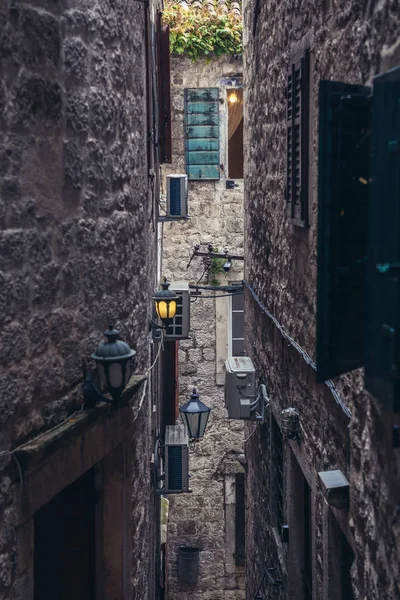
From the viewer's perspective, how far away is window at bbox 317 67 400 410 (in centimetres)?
285

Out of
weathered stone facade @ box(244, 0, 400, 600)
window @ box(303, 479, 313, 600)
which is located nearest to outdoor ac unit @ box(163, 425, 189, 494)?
weathered stone facade @ box(244, 0, 400, 600)

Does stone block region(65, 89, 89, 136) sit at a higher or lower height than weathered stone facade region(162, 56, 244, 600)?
higher

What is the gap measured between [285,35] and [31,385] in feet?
13.7

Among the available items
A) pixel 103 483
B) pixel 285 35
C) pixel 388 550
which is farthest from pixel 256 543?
pixel 388 550

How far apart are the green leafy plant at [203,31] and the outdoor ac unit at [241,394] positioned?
669cm

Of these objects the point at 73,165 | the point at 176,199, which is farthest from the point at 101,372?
the point at 176,199

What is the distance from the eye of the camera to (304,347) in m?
5.95

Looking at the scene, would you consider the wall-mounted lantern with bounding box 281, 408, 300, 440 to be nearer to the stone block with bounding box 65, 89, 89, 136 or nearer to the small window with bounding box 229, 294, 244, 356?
the stone block with bounding box 65, 89, 89, 136

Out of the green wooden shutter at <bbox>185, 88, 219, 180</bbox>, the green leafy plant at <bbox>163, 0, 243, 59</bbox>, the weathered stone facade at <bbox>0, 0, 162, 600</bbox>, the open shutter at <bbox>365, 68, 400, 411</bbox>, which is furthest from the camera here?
the green wooden shutter at <bbox>185, 88, 219, 180</bbox>

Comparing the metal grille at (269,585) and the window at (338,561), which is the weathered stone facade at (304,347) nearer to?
the window at (338,561)

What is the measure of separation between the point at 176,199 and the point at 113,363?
5597 mm

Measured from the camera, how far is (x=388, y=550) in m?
3.43

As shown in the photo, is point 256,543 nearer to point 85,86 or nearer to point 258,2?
point 258,2

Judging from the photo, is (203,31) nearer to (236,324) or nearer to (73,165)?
(236,324)
